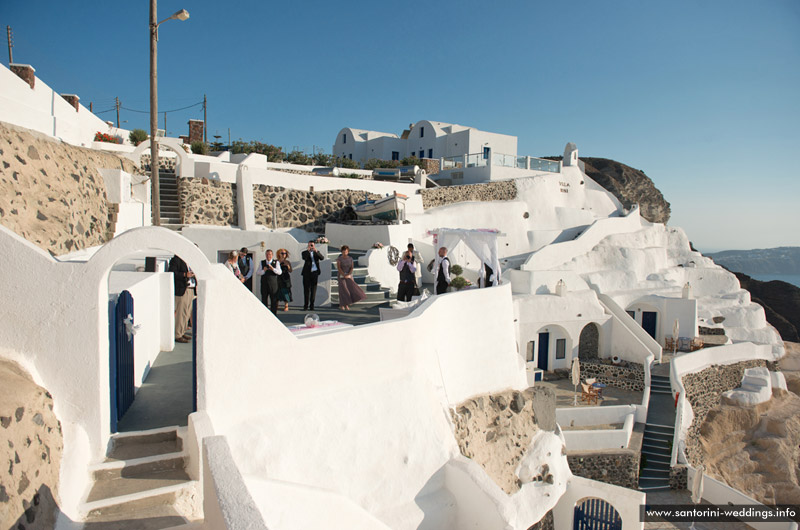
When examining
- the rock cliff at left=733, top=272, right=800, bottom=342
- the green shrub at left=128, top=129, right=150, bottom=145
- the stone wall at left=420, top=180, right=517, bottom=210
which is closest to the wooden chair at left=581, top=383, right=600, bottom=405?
the stone wall at left=420, top=180, right=517, bottom=210

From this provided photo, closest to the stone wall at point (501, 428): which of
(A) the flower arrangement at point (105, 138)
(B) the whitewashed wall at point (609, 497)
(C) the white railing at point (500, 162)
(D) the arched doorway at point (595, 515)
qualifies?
(B) the whitewashed wall at point (609, 497)

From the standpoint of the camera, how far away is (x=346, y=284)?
11633mm

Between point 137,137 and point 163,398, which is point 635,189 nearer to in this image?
point 137,137

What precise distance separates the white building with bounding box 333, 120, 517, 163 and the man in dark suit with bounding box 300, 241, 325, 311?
26027 mm

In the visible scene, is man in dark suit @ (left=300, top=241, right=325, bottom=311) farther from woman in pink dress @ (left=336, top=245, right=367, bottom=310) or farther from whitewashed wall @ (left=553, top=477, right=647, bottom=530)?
whitewashed wall @ (left=553, top=477, right=647, bottom=530)

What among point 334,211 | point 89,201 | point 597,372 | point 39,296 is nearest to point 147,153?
point 334,211

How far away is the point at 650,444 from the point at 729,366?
8.30 metres

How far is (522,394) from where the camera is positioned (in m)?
9.63

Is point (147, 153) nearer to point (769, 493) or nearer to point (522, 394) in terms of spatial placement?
point (522, 394)

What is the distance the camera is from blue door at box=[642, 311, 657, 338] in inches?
936

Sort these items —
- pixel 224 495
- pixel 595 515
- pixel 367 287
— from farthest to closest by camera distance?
1. pixel 367 287
2. pixel 595 515
3. pixel 224 495

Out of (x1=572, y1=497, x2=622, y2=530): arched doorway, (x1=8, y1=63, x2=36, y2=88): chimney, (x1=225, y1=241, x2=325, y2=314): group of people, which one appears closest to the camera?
(x1=225, y1=241, x2=325, y2=314): group of people

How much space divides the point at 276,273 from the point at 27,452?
634 cm

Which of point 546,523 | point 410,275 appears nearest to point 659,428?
point 546,523
